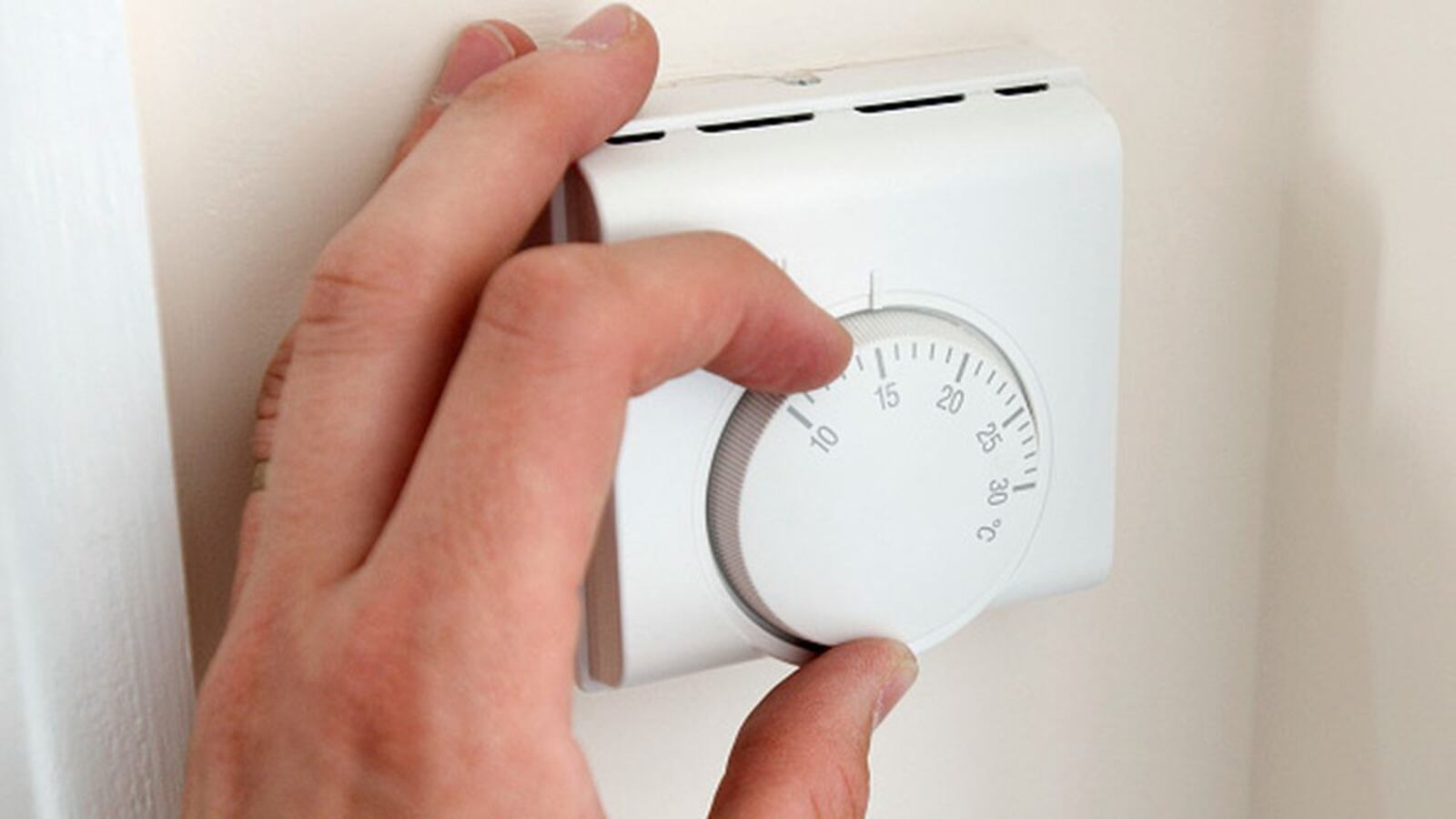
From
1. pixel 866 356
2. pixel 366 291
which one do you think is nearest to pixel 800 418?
pixel 866 356

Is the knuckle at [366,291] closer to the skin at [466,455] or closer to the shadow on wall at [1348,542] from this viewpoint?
the skin at [466,455]

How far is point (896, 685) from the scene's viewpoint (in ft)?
1.78

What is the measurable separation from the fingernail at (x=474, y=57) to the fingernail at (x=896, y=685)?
197 mm

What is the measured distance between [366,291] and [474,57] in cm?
8

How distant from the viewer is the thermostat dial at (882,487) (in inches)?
20.6

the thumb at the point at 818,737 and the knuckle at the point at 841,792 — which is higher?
the thumb at the point at 818,737

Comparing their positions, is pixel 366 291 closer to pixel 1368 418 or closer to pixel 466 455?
pixel 466 455

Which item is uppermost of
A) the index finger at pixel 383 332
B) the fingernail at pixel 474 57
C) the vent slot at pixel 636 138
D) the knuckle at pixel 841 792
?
the fingernail at pixel 474 57

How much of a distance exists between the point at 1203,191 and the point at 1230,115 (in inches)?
1.0

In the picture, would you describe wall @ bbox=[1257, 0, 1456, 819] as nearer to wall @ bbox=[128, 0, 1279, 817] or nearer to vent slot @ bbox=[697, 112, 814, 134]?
wall @ bbox=[128, 0, 1279, 817]

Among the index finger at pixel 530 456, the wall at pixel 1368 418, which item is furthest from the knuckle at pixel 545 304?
the wall at pixel 1368 418

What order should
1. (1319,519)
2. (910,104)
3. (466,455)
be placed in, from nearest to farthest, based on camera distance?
1. (466,455)
2. (910,104)
3. (1319,519)

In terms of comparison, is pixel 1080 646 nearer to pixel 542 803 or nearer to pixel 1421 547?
pixel 1421 547

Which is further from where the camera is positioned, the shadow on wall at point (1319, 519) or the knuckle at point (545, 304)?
the shadow on wall at point (1319, 519)
